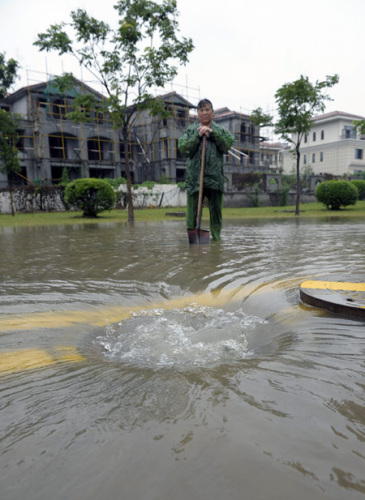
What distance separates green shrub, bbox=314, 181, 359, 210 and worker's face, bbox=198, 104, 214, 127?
16.9 m

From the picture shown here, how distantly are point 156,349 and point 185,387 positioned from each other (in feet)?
1.99

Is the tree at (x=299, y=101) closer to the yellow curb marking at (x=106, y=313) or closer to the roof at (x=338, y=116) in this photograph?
the yellow curb marking at (x=106, y=313)

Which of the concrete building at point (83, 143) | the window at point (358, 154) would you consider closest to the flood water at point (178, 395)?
the concrete building at point (83, 143)

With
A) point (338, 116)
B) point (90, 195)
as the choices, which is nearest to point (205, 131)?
point (90, 195)

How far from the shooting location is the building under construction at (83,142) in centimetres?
3047

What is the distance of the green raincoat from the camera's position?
623 centimetres

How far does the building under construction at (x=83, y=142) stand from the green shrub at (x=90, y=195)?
33.9 feet

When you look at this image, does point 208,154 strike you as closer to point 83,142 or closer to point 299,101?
point 299,101

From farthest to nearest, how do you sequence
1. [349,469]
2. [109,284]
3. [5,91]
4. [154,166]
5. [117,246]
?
[154,166] → [5,91] → [117,246] → [109,284] → [349,469]

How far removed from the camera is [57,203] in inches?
932

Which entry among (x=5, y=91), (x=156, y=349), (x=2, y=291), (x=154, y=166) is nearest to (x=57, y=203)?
(x=5, y=91)

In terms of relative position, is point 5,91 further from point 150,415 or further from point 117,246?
point 150,415

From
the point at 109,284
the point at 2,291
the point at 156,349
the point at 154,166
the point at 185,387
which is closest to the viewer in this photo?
the point at 185,387

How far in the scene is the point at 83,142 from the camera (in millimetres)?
32469
